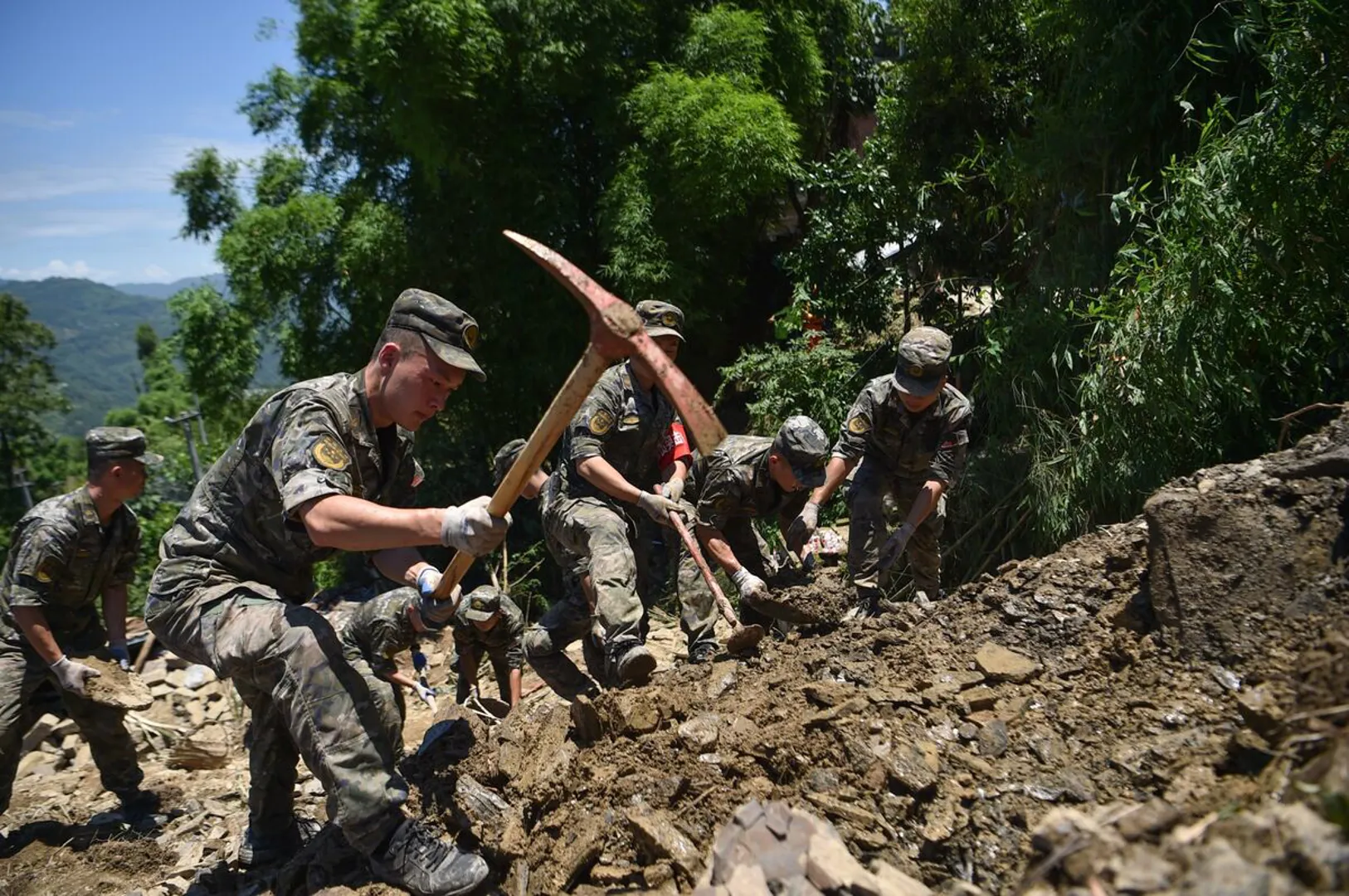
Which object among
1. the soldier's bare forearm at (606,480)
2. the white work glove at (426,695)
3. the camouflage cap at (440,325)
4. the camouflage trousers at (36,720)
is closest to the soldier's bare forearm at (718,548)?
the soldier's bare forearm at (606,480)

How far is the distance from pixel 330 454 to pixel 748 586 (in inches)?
81.1

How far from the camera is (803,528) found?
4.68 meters

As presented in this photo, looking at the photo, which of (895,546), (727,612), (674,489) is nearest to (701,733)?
(727,612)

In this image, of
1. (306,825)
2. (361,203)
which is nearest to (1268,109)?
(306,825)

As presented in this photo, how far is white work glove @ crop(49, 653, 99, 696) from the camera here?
15.3 ft

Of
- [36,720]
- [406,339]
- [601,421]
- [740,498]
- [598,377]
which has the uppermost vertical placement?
[406,339]

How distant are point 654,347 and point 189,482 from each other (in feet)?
44.7

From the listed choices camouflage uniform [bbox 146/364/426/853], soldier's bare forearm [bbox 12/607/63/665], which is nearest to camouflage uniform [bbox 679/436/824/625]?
camouflage uniform [bbox 146/364/426/853]

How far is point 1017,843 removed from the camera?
2.54m

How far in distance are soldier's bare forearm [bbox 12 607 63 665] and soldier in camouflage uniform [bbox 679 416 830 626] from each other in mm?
3136

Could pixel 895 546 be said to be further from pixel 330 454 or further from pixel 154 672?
pixel 154 672

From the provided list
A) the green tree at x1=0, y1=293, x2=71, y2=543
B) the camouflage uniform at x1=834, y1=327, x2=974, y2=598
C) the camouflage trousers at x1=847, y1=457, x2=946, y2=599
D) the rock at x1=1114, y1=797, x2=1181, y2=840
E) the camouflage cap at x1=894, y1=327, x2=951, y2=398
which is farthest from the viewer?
the green tree at x1=0, y1=293, x2=71, y2=543

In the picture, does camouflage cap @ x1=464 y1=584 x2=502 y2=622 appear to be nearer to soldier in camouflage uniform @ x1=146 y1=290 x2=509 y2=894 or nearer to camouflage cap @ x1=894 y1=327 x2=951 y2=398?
soldier in camouflage uniform @ x1=146 y1=290 x2=509 y2=894

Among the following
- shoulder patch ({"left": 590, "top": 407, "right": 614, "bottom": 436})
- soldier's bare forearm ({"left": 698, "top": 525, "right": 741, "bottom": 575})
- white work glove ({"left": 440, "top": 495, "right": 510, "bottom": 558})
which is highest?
shoulder patch ({"left": 590, "top": 407, "right": 614, "bottom": 436})
